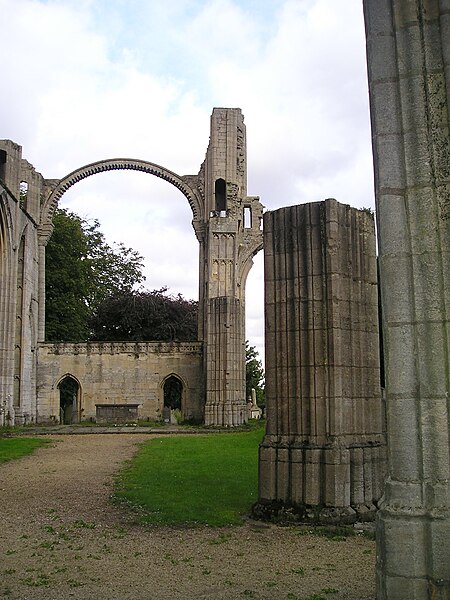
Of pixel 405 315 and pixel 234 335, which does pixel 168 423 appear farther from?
pixel 405 315

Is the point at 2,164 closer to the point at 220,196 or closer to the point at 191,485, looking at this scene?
the point at 220,196

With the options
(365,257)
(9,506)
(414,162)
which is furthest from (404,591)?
(9,506)

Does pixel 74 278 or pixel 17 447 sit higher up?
pixel 74 278

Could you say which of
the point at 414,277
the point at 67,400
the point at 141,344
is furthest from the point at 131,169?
the point at 414,277

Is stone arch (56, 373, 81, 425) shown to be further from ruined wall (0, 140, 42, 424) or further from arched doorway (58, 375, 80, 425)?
ruined wall (0, 140, 42, 424)

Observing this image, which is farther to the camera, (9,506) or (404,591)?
(9,506)

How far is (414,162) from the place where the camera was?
3793 mm

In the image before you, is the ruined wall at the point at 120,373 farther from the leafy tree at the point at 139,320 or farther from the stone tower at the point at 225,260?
the leafy tree at the point at 139,320

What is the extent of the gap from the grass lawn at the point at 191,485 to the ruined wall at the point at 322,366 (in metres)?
0.84

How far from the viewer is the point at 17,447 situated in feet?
54.3

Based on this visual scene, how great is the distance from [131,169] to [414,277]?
30962 mm

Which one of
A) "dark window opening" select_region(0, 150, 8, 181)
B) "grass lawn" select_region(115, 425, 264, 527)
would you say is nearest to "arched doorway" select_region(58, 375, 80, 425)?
"dark window opening" select_region(0, 150, 8, 181)

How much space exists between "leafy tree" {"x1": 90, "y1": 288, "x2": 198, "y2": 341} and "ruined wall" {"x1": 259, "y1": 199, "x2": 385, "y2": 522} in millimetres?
31819

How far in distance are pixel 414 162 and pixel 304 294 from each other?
156 inches
